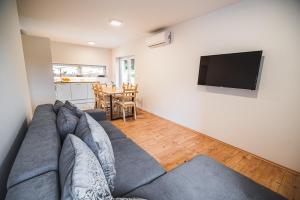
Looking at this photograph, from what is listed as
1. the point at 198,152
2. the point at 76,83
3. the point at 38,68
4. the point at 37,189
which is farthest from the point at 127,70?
the point at 37,189

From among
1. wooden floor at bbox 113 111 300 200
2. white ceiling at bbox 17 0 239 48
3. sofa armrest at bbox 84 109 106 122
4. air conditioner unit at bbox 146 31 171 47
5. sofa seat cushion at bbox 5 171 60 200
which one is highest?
white ceiling at bbox 17 0 239 48

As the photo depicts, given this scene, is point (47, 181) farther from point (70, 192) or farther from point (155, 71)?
point (155, 71)

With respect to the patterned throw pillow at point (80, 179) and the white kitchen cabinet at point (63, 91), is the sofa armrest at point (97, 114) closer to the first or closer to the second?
the patterned throw pillow at point (80, 179)

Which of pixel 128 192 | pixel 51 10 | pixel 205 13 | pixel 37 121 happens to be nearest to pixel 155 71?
pixel 205 13

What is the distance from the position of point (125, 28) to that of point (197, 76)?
2156 mm

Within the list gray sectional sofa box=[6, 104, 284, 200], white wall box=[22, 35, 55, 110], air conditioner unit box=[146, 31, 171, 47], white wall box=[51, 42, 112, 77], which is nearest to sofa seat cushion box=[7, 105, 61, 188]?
gray sectional sofa box=[6, 104, 284, 200]

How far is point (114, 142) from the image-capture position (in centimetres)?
159

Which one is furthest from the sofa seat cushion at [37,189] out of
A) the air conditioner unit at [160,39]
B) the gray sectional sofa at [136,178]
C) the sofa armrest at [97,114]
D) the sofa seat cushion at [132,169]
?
the air conditioner unit at [160,39]

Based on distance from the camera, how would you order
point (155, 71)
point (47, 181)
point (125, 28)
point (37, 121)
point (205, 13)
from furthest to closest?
1. point (155, 71)
2. point (125, 28)
3. point (205, 13)
4. point (37, 121)
5. point (47, 181)

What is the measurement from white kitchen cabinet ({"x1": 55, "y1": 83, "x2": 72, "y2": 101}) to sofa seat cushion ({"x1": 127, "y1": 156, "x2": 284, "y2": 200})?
203 inches

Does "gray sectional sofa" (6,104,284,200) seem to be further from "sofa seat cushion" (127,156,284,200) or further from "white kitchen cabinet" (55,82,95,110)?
"white kitchen cabinet" (55,82,95,110)

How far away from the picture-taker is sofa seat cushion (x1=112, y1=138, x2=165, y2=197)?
3.30 ft

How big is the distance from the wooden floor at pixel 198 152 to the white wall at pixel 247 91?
6.1 inches

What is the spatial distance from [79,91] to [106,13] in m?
3.54
